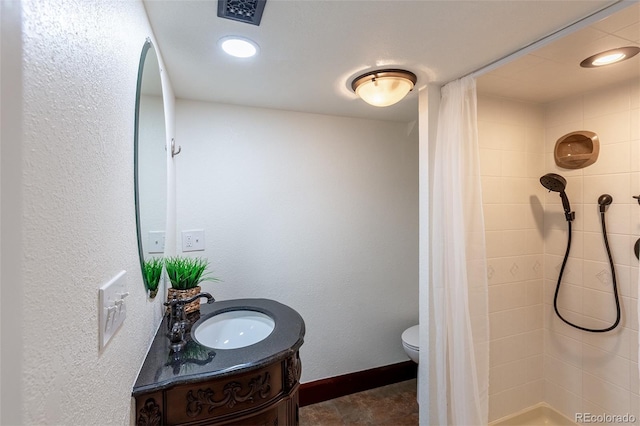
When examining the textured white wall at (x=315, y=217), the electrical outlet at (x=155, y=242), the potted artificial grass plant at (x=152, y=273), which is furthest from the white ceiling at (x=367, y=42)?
the potted artificial grass plant at (x=152, y=273)

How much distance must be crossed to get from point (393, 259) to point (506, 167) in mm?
1041

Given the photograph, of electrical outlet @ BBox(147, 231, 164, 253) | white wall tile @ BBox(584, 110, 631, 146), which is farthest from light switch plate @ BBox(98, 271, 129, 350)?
white wall tile @ BBox(584, 110, 631, 146)

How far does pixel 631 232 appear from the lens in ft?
5.33

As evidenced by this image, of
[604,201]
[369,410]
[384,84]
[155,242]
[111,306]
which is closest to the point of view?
[111,306]

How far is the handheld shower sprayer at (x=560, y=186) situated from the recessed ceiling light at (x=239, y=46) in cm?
188

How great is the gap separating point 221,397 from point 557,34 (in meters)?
1.85

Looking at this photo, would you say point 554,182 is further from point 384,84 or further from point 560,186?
point 384,84

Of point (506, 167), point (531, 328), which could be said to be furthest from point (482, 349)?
point (506, 167)

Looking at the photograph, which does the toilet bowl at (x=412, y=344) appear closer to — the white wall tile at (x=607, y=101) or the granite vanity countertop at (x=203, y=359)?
the granite vanity countertop at (x=203, y=359)

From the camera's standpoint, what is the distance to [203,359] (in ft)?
3.45

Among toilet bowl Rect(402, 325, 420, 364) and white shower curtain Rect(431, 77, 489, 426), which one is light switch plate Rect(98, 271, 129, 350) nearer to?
white shower curtain Rect(431, 77, 489, 426)

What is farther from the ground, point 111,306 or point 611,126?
point 611,126

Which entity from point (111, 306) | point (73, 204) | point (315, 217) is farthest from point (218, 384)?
point (315, 217)

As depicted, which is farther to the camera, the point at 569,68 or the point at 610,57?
the point at 569,68
